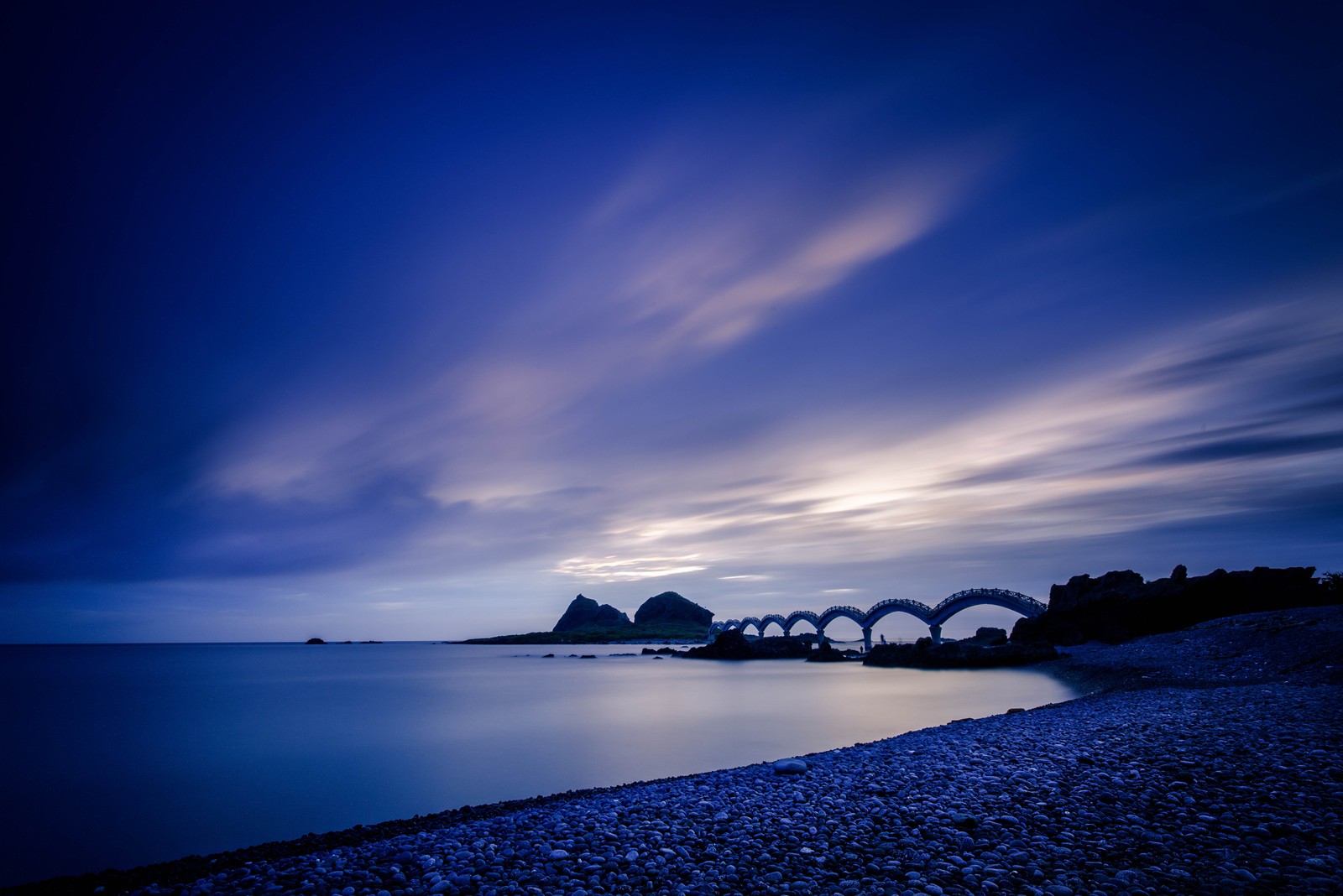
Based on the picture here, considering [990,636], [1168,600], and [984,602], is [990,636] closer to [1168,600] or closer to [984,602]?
[984,602]

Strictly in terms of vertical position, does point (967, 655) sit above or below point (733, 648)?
above

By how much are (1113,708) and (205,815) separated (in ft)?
84.5

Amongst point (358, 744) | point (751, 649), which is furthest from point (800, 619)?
point (358, 744)

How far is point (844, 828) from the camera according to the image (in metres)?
8.50

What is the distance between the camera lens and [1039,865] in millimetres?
6789

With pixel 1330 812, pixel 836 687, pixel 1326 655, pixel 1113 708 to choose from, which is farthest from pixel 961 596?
pixel 1330 812

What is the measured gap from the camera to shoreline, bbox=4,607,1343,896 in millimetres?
6945

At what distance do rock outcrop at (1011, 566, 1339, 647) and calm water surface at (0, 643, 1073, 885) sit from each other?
18.0 m

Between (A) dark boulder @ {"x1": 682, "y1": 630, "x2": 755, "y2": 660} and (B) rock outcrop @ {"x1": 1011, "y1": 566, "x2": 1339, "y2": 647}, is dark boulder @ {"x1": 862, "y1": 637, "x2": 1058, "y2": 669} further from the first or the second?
(A) dark boulder @ {"x1": 682, "y1": 630, "x2": 755, "y2": 660}

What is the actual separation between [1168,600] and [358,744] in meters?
63.7

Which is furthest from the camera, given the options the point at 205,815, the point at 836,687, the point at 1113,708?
the point at 836,687

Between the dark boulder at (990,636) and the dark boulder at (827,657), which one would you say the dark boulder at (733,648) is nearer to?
the dark boulder at (827,657)

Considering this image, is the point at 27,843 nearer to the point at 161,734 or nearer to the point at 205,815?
the point at 205,815

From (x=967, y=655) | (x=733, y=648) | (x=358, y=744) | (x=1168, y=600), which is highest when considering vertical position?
(x=1168, y=600)
